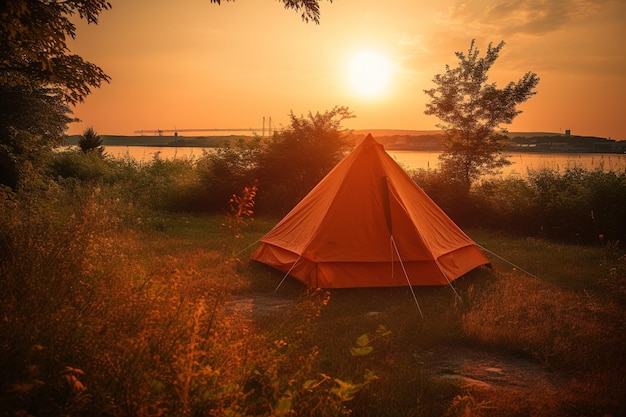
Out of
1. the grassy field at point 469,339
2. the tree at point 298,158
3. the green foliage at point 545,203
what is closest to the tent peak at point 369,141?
the grassy field at point 469,339

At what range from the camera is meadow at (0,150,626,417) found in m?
2.73

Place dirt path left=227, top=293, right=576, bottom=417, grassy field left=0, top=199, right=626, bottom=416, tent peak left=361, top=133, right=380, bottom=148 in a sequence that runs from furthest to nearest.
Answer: tent peak left=361, top=133, right=380, bottom=148 → dirt path left=227, top=293, right=576, bottom=417 → grassy field left=0, top=199, right=626, bottom=416

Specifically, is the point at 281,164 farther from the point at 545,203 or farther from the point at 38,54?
the point at 38,54

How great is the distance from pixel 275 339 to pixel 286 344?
1141 millimetres

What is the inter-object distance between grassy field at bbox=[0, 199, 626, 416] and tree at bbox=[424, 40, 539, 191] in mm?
7756

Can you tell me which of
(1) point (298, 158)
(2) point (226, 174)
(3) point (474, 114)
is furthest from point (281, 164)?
(3) point (474, 114)

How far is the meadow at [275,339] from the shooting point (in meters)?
2.73

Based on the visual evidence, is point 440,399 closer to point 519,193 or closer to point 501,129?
point 519,193

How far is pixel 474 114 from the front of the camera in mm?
14859

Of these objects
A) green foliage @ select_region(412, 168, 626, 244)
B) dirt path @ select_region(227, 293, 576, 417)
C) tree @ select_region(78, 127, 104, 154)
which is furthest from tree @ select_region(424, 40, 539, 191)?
tree @ select_region(78, 127, 104, 154)

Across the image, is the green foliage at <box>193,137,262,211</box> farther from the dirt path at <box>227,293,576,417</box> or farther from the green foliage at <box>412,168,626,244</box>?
the dirt path at <box>227,293,576,417</box>

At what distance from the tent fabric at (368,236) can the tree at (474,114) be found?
7753mm

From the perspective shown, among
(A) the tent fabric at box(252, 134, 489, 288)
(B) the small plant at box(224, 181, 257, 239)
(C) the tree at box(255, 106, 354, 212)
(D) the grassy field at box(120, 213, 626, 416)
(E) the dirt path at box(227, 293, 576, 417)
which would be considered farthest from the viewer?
(C) the tree at box(255, 106, 354, 212)

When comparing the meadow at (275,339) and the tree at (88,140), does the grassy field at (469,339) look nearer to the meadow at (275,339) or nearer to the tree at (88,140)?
the meadow at (275,339)
